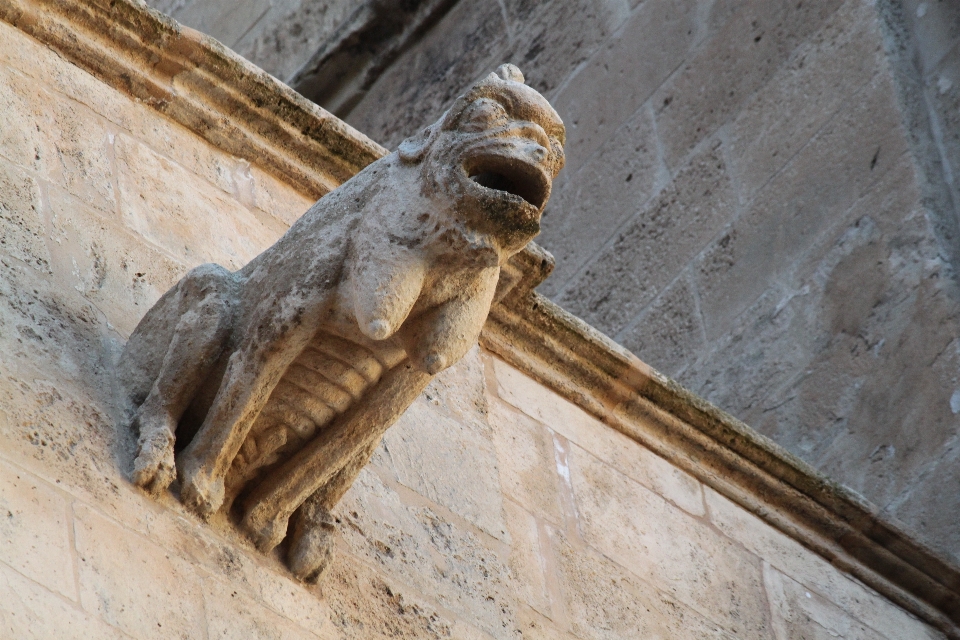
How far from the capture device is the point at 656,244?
6953 mm

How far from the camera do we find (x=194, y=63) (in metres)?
4.24

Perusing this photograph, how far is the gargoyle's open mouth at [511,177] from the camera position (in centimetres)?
312

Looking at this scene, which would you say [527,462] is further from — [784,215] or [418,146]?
[784,215]

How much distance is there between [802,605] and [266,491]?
2089 mm

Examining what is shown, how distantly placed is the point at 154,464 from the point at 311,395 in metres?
0.34

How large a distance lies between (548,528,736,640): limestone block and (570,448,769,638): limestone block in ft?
0.14

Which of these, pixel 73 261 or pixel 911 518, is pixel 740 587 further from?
pixel 73 261

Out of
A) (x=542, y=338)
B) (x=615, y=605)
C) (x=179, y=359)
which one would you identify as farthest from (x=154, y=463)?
(x=542, y=338)

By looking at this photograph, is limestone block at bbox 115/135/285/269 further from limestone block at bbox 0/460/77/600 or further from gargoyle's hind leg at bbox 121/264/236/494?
limestone block at bbox 0/460/77/600

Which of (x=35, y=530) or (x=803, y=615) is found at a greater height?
(x=803, y=615)

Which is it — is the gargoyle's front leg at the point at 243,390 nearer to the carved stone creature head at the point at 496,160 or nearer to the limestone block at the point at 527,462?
the carved stone creature head at the point at 496,160

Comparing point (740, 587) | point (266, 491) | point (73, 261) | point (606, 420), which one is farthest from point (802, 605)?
point (73, 261)

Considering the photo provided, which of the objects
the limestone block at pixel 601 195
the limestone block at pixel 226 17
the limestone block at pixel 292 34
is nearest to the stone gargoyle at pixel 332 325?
the limestone block at pixel 601 195

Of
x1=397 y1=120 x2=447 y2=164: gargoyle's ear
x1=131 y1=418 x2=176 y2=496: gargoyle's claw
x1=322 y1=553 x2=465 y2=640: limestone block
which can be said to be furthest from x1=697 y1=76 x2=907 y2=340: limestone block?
x1=131 y1=418 x2=176 y2=496: gargoyle's claw
